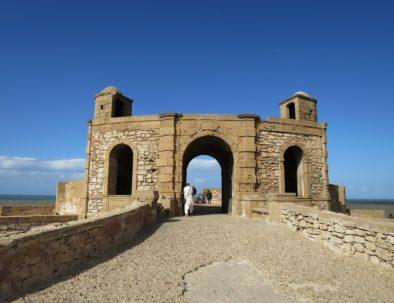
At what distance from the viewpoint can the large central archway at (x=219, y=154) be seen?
46.6 ft

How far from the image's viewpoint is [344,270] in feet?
16.2

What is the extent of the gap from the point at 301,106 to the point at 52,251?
46.2ft

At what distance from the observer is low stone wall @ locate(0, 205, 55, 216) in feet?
51.1

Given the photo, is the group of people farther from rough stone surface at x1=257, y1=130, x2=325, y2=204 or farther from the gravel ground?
the gravel ground

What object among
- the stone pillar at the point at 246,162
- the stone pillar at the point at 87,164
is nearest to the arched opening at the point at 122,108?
the stone pillar at the point at 87,164

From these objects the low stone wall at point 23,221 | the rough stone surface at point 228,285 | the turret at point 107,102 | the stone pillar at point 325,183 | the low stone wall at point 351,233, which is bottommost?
the rough stone surface at point 228,285

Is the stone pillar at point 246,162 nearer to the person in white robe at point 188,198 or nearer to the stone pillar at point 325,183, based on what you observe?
the person in white robe at point 188,198

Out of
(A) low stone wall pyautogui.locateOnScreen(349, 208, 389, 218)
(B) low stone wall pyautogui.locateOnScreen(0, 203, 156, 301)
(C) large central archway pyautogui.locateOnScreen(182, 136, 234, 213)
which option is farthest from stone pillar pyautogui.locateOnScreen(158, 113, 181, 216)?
(A) low stone wall pyautogui.locateOnScreen(349, 208, 389, 218)

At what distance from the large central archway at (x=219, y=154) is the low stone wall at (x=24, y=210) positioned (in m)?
8.93

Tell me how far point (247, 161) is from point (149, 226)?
6069mm

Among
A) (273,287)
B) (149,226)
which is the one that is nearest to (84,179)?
(149,226)

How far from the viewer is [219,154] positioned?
661 inches

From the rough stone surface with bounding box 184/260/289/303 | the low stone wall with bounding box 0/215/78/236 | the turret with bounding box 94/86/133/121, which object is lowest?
the rough stone surface with bounding box 184/260/289/303

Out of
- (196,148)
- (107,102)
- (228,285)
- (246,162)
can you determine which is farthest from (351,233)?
(107,102)
